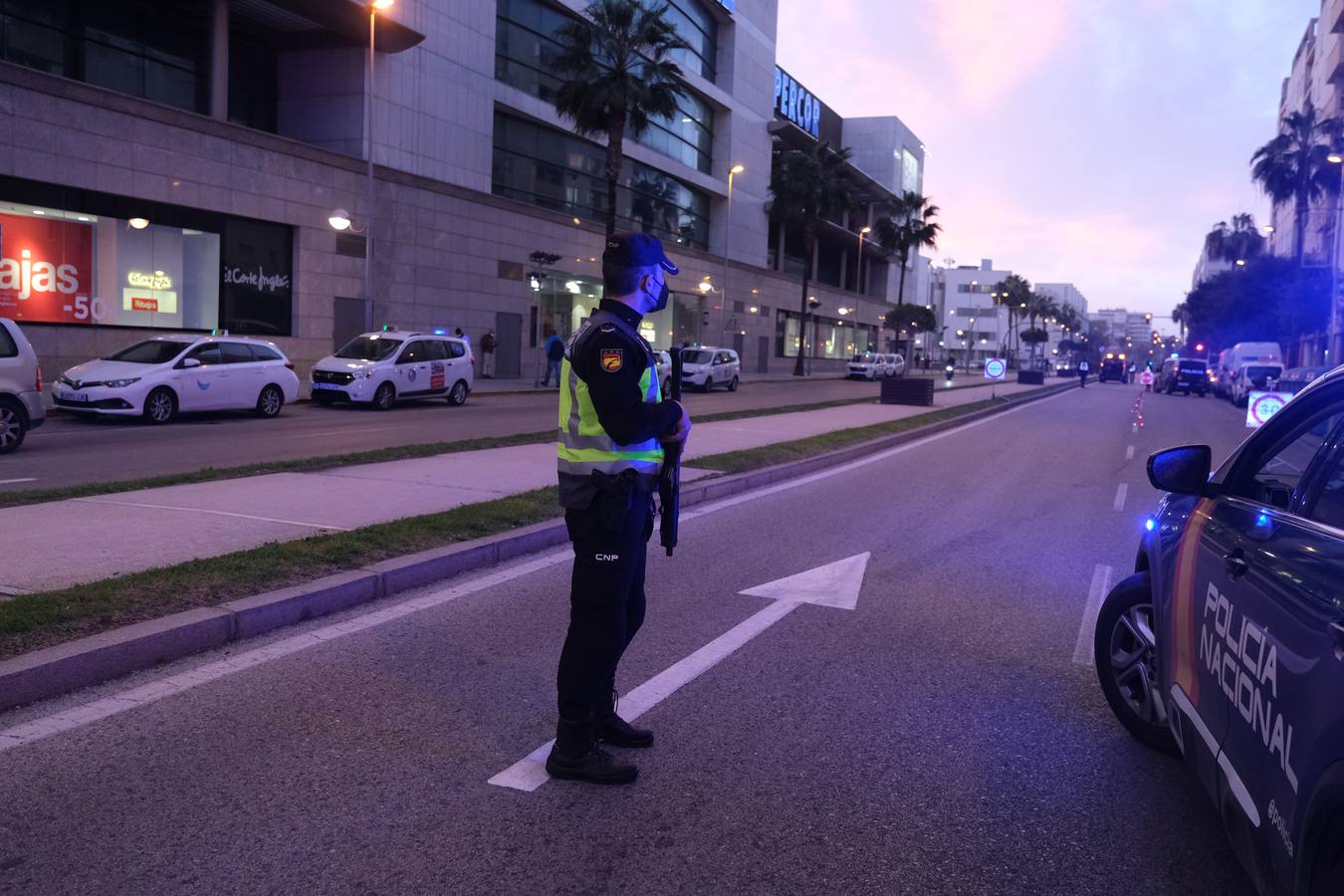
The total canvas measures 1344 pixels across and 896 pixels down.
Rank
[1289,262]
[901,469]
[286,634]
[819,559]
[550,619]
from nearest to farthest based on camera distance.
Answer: [286,634] → [550,619] → [819,559] → [901,469] → [1289,262]

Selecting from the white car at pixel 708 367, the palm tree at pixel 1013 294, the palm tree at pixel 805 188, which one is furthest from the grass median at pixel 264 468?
the palm tree at pixel 1013 294

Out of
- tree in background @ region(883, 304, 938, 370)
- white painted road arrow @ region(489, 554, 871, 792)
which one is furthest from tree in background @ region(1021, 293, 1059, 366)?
white painted road arrow @ region(489, 554, 871, 792)

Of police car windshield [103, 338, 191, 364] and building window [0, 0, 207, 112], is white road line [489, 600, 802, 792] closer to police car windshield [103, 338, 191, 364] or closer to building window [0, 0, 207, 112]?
police car windshield [103, 338, 191, 364]

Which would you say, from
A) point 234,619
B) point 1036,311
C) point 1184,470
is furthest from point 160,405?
point 1036,311

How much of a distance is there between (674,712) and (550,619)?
1.68m

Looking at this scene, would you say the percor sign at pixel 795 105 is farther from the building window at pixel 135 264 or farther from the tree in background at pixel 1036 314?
the tree in background at pixel 1036 314

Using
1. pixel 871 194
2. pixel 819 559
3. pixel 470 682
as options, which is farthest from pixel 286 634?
pixel 871 194

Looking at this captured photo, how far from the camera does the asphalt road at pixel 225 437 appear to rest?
38.8ft

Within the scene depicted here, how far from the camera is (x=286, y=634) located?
5.57 meters

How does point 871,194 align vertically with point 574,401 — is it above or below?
above

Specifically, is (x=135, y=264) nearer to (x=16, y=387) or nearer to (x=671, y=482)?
(x=16, y=387)

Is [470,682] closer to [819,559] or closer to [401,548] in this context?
[401,548]

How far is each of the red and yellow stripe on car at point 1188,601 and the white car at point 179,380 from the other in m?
17.5

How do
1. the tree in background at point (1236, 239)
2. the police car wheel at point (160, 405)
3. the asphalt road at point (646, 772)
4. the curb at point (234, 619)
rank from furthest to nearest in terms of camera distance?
the tree in background at point (1236, 239)
the police car wheel at point (160, 405)
the curb at point (234, 619)
the asphalt road at point (646, 772)
